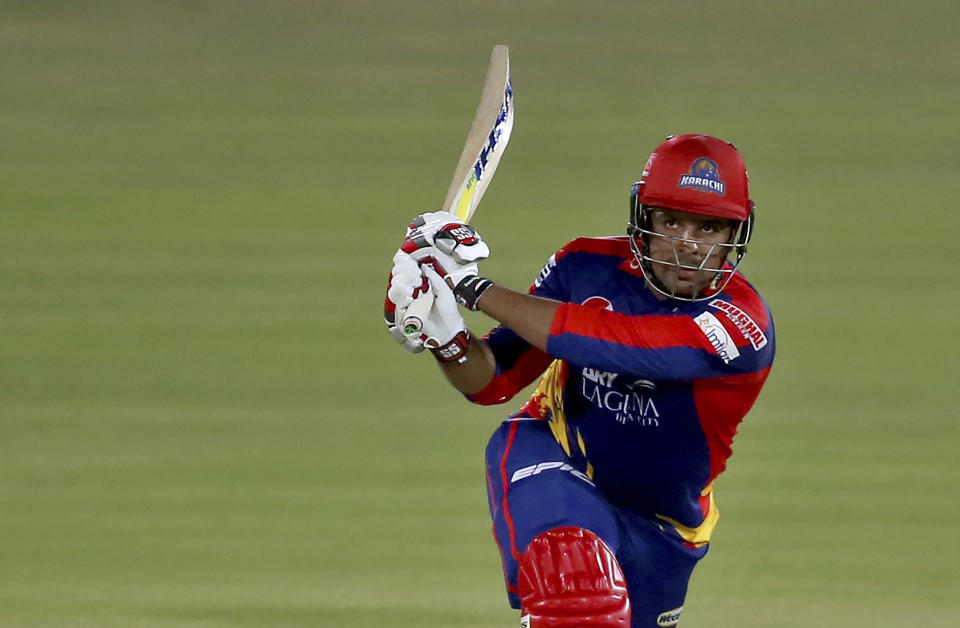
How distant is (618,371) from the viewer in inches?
141

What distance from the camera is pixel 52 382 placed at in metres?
6.98

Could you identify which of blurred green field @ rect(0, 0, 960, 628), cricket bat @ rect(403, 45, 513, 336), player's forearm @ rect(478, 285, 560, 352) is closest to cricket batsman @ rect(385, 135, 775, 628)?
player's forearm @ rect(478, 285, 560, 352)

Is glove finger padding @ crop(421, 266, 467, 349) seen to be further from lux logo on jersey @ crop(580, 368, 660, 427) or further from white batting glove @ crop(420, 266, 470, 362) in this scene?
lux logo on jersey @ crop(580, 368, 660, 427)

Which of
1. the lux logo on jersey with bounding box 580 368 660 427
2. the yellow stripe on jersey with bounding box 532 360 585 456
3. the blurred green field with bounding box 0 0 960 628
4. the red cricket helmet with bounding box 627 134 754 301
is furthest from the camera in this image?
the blurred green field with bounding box 0 0 960 628

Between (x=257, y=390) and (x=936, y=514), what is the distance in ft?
9.13

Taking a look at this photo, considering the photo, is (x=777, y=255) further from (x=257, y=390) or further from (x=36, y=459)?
(x=36, y=459)

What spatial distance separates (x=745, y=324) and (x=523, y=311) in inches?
19.5

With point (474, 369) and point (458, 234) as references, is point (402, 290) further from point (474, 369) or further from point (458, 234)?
point (474, 369)

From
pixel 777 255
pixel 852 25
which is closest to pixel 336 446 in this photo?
pixel 777 255

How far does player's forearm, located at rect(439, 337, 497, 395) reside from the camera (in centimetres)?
389

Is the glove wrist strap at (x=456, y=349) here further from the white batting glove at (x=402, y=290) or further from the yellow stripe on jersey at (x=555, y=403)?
the yellow stripe on jersey at (x=555, y=403)

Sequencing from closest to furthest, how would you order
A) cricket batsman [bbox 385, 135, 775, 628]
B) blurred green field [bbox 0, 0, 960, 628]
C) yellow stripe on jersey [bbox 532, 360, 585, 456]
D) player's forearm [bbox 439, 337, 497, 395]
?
cricket batsman [bbox 385, 135, 775, 628] < player's forearm [bbox 439, 337, 497, 395] < yellow stripe on jersey [bbox 532, 360, 585, 456] < blurred green field [bbox 0, 0, 960, 628]

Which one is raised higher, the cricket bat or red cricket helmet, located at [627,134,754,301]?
the cricket bat

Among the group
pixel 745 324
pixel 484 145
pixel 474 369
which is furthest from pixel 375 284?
pixel 745 324
